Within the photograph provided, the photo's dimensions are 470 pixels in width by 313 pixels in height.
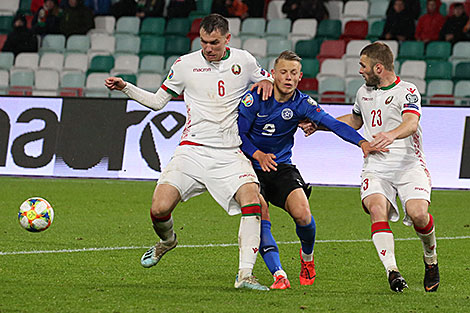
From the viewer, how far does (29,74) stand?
18.9m

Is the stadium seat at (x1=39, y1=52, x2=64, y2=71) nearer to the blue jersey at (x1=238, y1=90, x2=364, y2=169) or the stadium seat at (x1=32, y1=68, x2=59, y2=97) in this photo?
the stadium seat at (x1=32, y1=68, x2=59, y2=97)

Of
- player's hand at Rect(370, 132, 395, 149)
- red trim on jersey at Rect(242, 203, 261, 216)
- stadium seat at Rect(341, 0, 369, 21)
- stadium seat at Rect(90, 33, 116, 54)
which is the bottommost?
red trim on jersey at Rect(242, 203, 261, 216)

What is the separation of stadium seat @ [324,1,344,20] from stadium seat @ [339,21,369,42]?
0.70 metres

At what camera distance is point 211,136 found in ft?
20.9

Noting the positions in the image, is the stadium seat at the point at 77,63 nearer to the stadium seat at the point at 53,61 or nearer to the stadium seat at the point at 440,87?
the stadium seat at the point at 53,61

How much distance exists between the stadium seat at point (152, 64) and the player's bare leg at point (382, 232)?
42.0ft

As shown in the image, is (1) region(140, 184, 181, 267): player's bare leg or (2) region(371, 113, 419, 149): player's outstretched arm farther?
(1) region(140, 184, 181, 267): player's bare leg

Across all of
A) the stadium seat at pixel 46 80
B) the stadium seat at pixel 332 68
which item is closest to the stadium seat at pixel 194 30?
the stadium seat at pixel 46 80

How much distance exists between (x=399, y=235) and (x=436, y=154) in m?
4.38

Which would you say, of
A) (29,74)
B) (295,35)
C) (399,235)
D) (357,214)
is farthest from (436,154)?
(29,74)

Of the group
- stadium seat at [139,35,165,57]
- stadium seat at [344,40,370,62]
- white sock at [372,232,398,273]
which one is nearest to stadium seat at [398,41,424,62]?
stadium seat at [344,40,370,62]

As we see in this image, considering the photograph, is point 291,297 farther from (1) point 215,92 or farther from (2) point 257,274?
(1) point 215,92

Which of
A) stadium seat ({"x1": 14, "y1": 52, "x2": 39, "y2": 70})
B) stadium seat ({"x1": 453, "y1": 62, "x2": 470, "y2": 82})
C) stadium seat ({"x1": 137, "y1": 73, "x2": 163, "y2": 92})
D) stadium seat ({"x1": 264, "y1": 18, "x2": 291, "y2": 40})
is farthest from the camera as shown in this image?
stadium seat ({"x1": 14, "y1": 52, "x2": 39, "y2": 70})

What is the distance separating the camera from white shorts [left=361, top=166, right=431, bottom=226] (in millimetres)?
6164
